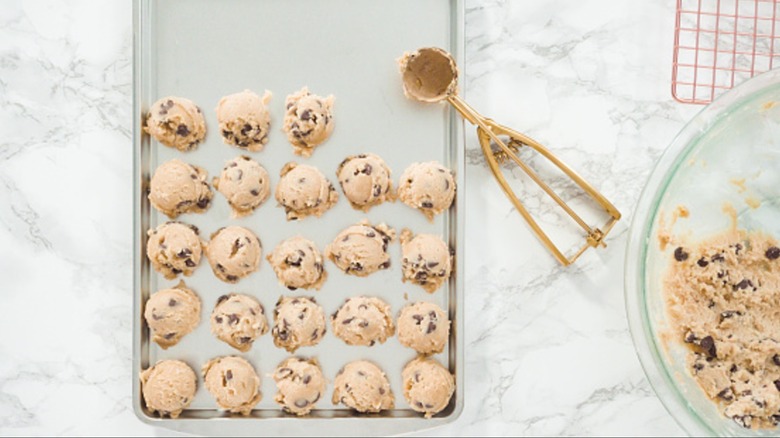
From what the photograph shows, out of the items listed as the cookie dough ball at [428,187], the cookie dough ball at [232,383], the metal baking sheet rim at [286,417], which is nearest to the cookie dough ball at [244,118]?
the metal baking sheet rim at [286,417]

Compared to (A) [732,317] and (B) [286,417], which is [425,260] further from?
(A) [732,317]

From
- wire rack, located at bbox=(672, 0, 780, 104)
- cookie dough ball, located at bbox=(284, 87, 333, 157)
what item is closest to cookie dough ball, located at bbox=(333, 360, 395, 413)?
cookie dough ball, located at bbox=(284, 87, 333, 157)

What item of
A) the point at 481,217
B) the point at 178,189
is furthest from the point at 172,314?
the point at 481,217

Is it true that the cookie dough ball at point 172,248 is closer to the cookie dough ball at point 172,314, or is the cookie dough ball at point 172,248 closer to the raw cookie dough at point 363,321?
Result: the cookie dough ball at point 172,314

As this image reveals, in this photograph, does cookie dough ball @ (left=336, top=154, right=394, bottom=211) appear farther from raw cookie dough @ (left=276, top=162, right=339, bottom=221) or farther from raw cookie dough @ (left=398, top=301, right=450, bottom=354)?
raw cookie dough @ (left=398, top=301, right=450, bottom=354)

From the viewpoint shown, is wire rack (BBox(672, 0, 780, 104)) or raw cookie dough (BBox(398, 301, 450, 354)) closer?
raw cookie dough (BBox(398, 301, 450, 354))

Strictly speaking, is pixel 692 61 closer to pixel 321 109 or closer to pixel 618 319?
pixel 618 319

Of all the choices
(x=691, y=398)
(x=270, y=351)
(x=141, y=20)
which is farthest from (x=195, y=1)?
(x=691, y=398)
